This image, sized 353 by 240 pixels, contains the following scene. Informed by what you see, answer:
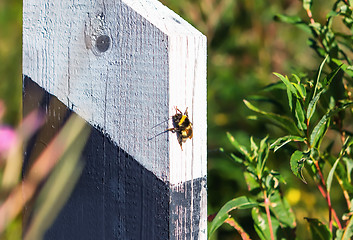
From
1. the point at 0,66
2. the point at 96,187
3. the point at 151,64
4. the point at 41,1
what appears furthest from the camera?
the point at 0,66

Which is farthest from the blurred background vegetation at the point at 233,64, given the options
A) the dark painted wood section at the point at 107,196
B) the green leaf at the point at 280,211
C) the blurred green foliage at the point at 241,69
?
the dark painted wood section at the point at 107,196

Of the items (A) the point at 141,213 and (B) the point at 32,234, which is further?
(B) the point at 32,234

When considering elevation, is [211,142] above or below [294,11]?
below

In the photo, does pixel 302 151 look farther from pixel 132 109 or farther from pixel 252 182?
pixel 132 109

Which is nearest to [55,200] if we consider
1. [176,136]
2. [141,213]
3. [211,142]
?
[141,213]

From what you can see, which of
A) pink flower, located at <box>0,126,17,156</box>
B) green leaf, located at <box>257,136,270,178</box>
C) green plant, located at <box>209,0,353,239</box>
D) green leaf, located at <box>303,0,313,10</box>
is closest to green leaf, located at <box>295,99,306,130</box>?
green plant, located at <box>209,0,353,239</box>

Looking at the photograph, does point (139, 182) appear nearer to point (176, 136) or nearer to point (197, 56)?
point (176, 136)

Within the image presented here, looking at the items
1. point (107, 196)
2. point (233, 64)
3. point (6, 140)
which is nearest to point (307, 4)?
point (107, 196)
